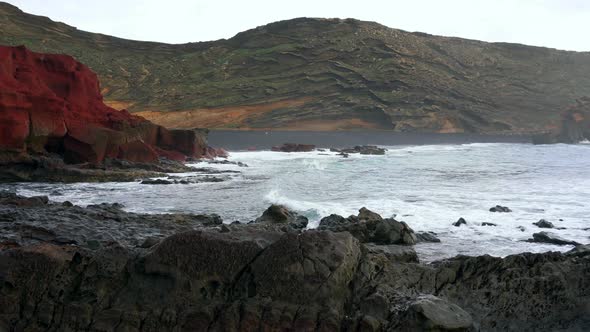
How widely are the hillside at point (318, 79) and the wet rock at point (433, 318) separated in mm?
71604

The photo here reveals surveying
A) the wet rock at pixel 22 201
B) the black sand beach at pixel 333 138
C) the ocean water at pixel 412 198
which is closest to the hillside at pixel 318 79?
the black sand beach at pixel 333 138

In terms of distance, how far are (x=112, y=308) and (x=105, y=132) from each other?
22.5 metres

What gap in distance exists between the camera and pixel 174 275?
616 cm

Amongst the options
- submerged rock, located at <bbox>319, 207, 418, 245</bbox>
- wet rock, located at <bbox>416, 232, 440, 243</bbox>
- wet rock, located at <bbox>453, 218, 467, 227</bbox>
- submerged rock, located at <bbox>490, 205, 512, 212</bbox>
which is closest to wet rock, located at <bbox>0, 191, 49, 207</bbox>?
submerged rock, located at <bbox>319, 207, 418, 245</bbox>

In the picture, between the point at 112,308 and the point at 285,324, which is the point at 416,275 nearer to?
the point at 285,324

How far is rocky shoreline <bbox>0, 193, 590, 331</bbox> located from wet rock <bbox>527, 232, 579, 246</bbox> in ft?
22.2

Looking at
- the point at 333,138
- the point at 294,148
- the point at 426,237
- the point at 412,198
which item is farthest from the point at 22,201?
the point at 333,138

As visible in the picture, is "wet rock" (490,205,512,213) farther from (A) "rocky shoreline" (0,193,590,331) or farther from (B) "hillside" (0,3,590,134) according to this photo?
(B) "hillside" (0,3,590,134)

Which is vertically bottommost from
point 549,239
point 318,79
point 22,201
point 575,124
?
point 22,201

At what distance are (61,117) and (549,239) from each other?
2141 centimetres

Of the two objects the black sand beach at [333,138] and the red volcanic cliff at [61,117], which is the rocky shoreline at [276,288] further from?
the black sand beach at [333,138]

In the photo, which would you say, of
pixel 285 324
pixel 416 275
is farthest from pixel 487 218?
pixel 285 324

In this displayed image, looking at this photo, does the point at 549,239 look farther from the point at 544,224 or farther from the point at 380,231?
the point at 380,231

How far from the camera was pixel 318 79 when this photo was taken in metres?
81.4
